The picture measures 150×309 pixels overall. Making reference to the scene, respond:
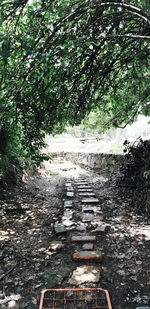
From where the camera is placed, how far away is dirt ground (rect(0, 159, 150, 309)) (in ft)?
7.45

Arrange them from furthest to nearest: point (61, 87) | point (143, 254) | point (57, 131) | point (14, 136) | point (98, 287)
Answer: point (57, 131), point (14, 136), point (61, 87), point (143, 254), point (98, 287)

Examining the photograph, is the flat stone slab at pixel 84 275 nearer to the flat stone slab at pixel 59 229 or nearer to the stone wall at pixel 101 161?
the flat stone slab at pixel 59 229

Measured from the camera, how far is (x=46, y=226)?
407 cm

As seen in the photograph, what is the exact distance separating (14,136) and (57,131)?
1.80m

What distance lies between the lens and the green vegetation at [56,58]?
109 inches

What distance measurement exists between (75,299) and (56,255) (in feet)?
3.07

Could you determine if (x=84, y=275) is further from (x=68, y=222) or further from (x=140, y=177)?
(x=140, y=177)

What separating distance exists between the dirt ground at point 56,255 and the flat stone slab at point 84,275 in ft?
0.18

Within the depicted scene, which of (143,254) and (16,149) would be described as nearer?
(143,254)

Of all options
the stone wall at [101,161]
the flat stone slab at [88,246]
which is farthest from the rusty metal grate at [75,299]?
the stone wall at [101,161]

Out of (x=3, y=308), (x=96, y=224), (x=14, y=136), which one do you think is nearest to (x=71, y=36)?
(x=14, y=136)

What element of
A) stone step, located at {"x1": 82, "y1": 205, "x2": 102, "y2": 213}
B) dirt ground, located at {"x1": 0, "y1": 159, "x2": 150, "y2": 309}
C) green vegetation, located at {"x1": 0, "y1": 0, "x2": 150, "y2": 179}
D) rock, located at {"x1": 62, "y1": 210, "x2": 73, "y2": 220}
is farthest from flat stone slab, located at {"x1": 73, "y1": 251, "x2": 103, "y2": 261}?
green vegetation, located at {"x1": 0, "y1": 0, "x2": 150, "y2": 179}

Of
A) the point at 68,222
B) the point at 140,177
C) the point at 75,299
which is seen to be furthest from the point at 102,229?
the point at 140,177

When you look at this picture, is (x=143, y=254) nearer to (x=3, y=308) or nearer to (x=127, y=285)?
(x=127, y=285)
